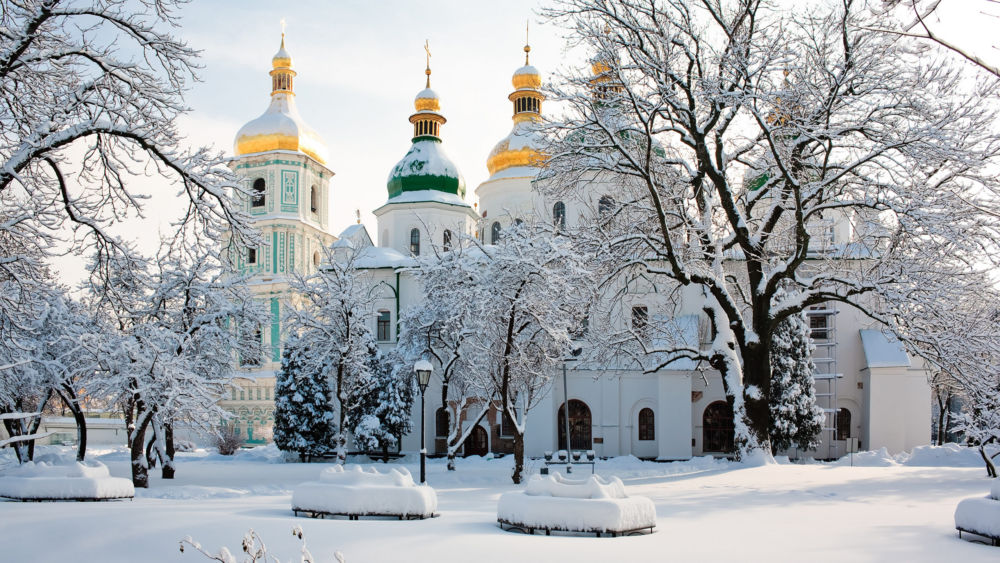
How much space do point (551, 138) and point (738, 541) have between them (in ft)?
35.4

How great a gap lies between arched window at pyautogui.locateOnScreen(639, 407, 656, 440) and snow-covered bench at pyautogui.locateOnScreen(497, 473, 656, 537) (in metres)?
23.3

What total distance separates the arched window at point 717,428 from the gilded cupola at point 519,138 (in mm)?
12707

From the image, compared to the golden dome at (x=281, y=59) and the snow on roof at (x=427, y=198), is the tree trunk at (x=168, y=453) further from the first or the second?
the golden dome at (x=281, y=59)

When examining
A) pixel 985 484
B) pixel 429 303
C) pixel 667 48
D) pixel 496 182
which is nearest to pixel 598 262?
pixel 667 48

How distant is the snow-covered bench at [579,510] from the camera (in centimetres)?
850

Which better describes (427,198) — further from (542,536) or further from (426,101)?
(542,536)

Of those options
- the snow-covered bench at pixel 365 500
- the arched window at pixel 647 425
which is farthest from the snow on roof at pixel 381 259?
the snow-covered bench at pixel 365 500

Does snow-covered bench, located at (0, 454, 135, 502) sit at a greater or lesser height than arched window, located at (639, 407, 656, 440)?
greater

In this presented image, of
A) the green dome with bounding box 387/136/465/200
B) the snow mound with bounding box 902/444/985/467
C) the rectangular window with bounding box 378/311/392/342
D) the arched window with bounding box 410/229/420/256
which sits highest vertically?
the green dome with bounding box 387/136/465/200

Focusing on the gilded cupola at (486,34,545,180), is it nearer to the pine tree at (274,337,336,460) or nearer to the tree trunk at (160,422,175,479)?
the pine tree at (274,337,336,460)

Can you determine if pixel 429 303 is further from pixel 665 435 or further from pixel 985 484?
pixel 985 484

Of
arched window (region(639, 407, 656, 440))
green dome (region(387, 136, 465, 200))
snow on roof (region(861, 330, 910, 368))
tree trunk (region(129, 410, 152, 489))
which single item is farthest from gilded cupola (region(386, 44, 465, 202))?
tree trunk (region(129, 410, 152, 489))

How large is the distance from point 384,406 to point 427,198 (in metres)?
12.7

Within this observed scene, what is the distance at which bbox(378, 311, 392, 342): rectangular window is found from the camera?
35.5 metres
